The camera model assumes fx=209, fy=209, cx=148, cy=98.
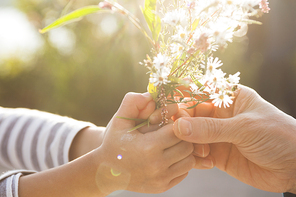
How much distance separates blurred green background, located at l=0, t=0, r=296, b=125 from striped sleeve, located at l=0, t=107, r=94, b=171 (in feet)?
3.44

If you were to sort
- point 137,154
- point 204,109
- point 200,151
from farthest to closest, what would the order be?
1. point 204,109
2. point 200,151
3. point 137,154

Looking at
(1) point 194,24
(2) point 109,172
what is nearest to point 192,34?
(1) point 194,24

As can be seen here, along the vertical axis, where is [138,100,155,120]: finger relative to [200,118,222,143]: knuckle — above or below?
above

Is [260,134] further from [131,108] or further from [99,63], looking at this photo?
[99,63]

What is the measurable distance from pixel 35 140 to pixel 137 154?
77cm

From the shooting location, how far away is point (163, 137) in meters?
0.75

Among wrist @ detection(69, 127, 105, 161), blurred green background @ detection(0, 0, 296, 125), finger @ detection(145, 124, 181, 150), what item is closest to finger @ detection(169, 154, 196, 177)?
finger @ detection(145, 124, 181, 150)

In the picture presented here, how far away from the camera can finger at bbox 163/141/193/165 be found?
773 millimetres

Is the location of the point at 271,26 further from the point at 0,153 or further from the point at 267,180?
the point at 0,153

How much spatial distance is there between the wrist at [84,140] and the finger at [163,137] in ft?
1.58

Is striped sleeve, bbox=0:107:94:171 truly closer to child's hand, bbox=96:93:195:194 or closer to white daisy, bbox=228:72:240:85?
child's hand, bbox=96:93:195:194

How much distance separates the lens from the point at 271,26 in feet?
6.88

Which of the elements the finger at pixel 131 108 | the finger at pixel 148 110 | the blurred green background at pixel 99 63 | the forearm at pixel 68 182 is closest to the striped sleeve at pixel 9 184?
the forearm at pixel 68 182


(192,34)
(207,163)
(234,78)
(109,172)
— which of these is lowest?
(207,163)
